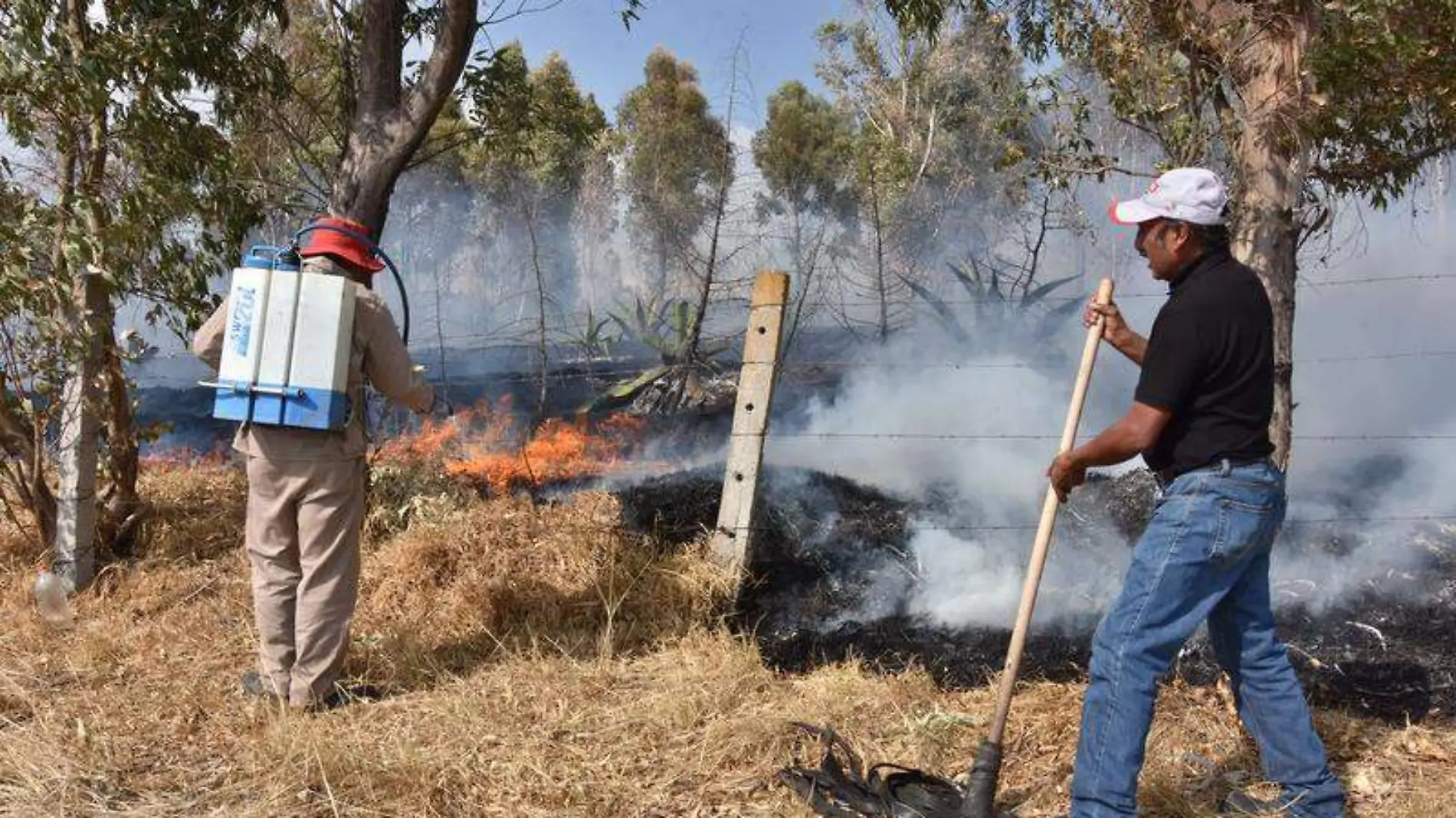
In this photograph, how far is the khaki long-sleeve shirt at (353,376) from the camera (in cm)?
362

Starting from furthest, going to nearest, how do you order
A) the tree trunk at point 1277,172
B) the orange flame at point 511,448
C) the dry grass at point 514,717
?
the orange flame at point 511,448, the tree trunk at point 1277,172, the dry grass at point 514,717

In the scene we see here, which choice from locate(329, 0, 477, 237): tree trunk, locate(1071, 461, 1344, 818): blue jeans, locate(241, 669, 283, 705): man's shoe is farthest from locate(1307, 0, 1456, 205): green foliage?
locate(241, 669, 283, 705): man's shoe

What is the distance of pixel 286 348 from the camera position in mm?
3525

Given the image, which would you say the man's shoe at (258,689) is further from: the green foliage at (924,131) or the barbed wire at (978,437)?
the green foliage at (924,131)

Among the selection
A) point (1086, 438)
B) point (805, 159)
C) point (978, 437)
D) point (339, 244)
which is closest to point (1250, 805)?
point (339, 244)

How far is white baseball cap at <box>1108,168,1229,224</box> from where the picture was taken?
8.70 ft

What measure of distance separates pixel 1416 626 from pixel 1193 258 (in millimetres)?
3553

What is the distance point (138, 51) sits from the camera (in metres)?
4.80

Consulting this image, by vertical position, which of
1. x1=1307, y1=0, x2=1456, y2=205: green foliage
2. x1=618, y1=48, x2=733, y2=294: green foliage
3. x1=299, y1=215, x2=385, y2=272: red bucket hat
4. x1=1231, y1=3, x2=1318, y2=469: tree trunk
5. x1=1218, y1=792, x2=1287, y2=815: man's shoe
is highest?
x1=618, y1=48, x2=733, y2=294: green foliage

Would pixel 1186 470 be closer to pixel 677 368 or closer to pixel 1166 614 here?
pixel 1166 614

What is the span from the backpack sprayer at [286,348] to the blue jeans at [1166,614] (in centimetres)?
250

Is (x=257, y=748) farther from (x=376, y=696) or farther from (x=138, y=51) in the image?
(x=138, y=51)

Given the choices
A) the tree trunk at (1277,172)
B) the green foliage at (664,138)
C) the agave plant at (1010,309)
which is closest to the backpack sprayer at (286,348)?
the tree trunk at (1277,172)

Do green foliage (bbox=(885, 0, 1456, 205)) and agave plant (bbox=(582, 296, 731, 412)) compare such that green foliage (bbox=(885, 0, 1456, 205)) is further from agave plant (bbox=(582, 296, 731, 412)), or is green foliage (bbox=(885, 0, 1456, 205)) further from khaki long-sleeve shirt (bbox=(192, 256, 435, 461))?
agave plant (bbox=(582, 296, 731, 412))
